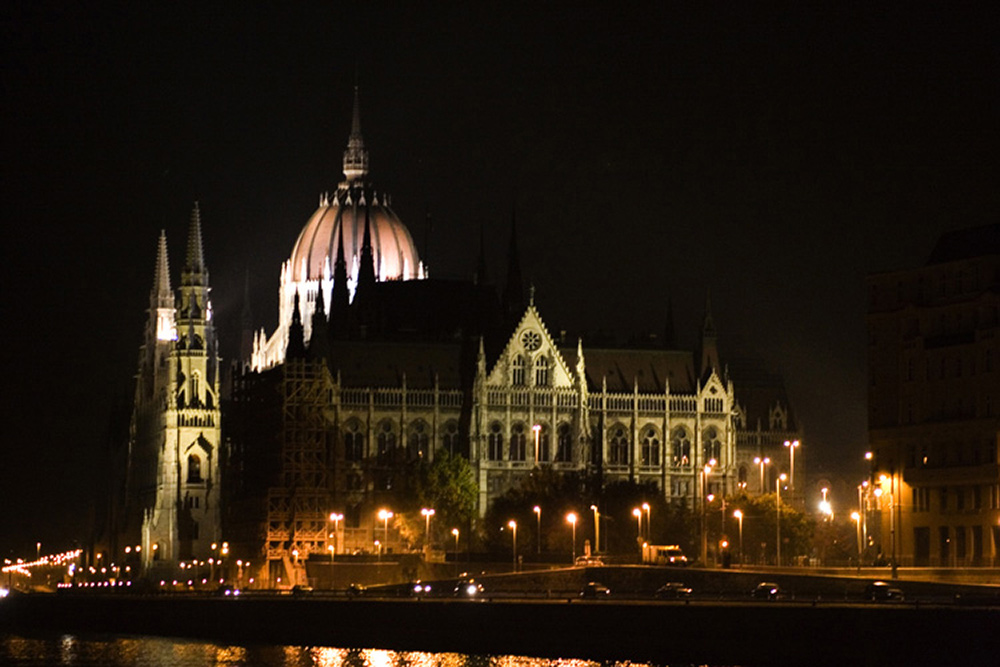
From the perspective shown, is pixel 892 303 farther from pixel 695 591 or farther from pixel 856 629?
pixel 856 629

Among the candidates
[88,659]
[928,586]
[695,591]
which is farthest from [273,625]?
[928,586]

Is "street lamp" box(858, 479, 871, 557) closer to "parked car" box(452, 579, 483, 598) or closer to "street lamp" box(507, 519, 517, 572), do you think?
"street lamp" box(507, 519, 517, 572)

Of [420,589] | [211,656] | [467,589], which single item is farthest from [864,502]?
[211,656]

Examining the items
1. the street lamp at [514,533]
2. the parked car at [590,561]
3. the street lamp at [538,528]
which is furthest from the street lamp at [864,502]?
the street lamp at [538,528]

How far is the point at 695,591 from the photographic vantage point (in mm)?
128625

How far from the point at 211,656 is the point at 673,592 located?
73.8ft

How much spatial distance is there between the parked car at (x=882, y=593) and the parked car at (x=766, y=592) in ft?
18.5

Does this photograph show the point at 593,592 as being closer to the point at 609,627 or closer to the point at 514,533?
the point at 609,627

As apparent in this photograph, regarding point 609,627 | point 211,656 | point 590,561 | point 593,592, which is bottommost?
point 211,656

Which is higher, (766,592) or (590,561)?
(590,561)

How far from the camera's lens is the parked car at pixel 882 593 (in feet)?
347

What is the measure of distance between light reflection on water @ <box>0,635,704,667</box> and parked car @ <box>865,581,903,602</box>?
32.8 ft

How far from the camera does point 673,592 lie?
401ft

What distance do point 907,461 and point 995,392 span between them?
9.51 meters
